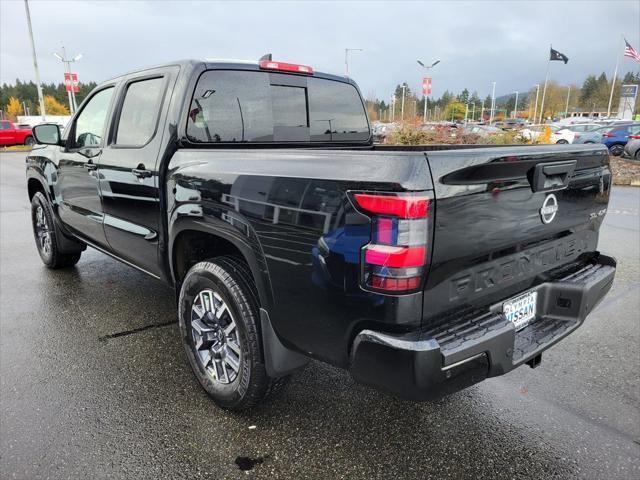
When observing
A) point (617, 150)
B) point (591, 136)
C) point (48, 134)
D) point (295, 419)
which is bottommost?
point (295, 419)

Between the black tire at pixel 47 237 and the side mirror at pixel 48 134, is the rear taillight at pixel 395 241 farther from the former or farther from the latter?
the black tire at pixel 47 237

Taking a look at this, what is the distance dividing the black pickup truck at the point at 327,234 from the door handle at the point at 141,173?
13mm

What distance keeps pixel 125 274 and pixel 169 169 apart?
2.76 metres

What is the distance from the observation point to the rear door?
3.07m

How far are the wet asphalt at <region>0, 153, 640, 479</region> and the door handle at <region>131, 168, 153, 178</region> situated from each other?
1.27 meters

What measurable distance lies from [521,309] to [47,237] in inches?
198

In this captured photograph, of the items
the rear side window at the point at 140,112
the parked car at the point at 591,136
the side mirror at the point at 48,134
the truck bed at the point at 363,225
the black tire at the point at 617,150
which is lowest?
the black tire at the point at 617,150

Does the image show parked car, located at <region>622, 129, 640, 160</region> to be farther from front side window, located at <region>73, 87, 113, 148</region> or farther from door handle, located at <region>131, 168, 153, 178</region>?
door handle, located at <region>131, 168, 153, 178</region>

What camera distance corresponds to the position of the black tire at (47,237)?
5031 mm

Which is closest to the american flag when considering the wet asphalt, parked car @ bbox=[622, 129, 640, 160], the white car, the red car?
the white car

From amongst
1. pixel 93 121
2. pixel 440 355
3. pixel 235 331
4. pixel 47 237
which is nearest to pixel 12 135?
pixel 47 237

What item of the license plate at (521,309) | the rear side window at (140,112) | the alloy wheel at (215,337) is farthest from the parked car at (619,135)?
the alloy wheel at (215,337)

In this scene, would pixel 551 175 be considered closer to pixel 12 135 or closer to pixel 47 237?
pixel 47 237

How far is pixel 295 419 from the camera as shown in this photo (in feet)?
8.67
